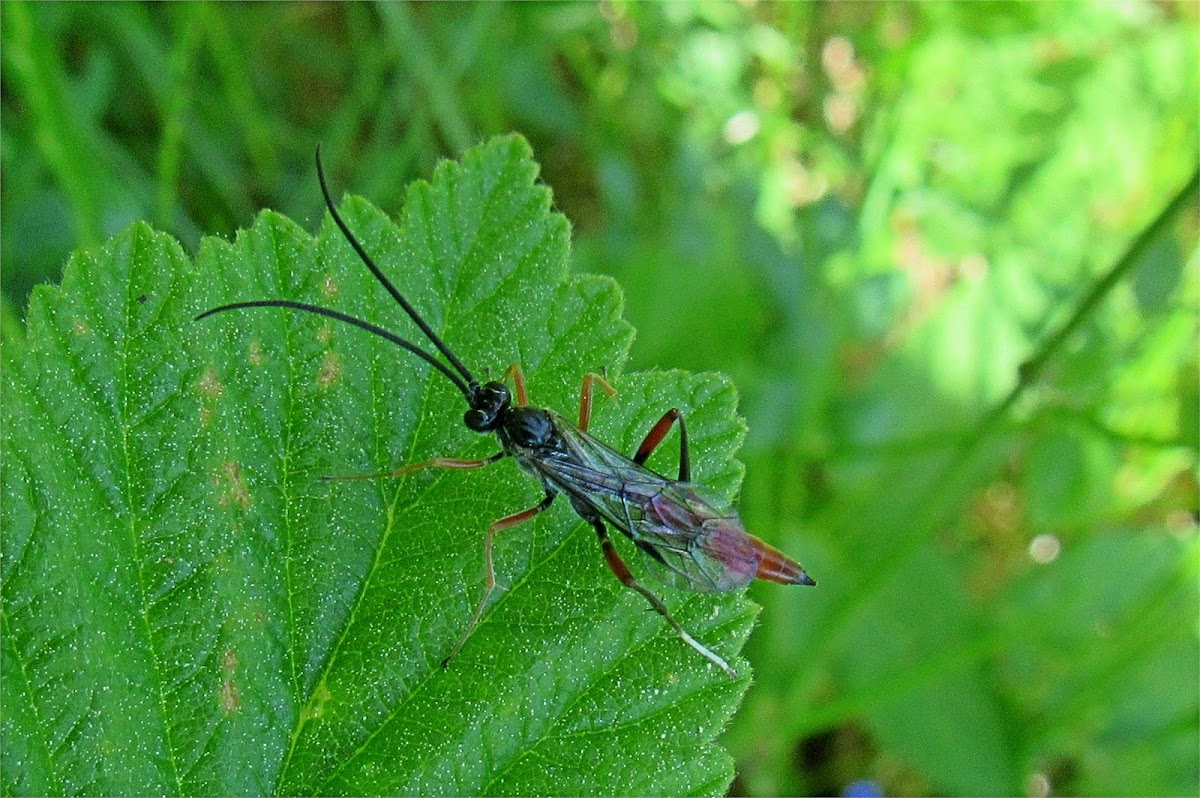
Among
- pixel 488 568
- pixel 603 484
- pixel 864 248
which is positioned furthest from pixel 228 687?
pixel 864 248

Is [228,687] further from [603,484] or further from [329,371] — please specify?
[603,484]

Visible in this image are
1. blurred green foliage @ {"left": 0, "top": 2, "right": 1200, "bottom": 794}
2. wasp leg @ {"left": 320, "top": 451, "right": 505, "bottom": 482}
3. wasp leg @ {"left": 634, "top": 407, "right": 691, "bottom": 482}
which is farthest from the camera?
blurred green foliage @ {"left": 0, "top": 2, "right": 1200, "bottom": 794}

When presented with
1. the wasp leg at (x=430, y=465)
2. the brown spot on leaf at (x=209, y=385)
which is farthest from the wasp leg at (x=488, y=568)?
the brown spot on leaf at (x=209, y=385)

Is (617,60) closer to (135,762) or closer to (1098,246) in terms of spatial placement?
(1098,246)

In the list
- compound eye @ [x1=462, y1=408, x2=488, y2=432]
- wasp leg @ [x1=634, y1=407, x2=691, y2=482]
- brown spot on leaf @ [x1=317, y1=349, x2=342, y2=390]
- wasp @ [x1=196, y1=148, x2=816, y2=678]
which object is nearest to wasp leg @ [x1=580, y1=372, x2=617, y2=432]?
wasp @ [x1=196, y1=148, x2=816, y2=678]

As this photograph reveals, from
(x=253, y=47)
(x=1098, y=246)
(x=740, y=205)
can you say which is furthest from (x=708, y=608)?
(x=253, y=47)

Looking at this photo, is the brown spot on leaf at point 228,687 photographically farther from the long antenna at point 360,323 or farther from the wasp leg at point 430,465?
the long antenna at point 360,323

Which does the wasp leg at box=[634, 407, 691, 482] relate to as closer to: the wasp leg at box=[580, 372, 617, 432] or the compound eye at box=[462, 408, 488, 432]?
the wasp leg at box=[580, 372, 617, 432]
